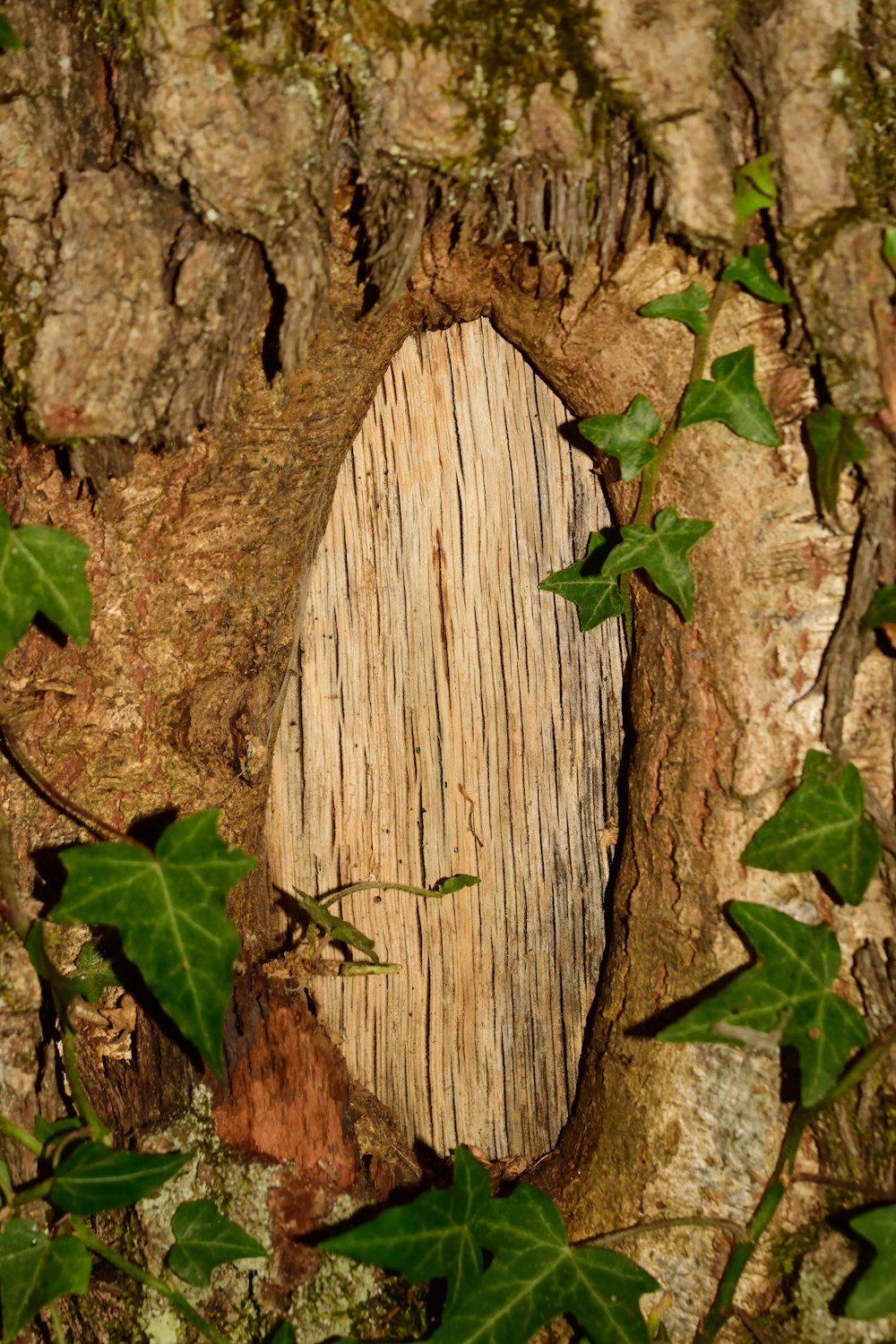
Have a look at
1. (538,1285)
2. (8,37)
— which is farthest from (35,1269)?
(8,37)

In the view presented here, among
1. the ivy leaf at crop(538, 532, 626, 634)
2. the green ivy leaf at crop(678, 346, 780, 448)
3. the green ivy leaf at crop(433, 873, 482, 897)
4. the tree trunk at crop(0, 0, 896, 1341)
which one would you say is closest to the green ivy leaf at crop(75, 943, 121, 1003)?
the tree trunk at crop(0, 0, 896, 1341)

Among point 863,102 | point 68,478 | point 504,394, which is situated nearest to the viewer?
point 863,102

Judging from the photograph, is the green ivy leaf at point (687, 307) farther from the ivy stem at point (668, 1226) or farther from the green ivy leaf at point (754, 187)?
the ivy stem at point (668, 1226)

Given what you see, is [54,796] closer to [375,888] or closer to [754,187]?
[375,888]

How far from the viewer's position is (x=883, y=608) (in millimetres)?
1177

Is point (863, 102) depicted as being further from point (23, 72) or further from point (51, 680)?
point (51, 680)

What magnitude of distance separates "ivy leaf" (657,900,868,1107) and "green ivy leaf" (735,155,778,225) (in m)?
0.84

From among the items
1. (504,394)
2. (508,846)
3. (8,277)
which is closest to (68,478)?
(8,277)

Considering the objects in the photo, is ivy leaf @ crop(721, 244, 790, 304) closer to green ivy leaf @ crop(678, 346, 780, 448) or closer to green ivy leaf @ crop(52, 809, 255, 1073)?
green ivy leaf @ crop(678, 346, 780, 448)

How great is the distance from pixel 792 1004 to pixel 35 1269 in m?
1.00

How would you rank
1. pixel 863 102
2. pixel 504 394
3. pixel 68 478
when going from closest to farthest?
pixel 863 102 < pixel 68 478 < pixel 504 394

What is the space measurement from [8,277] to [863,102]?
1084 mm

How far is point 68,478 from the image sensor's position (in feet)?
4.49

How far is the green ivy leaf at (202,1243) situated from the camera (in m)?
1.35
